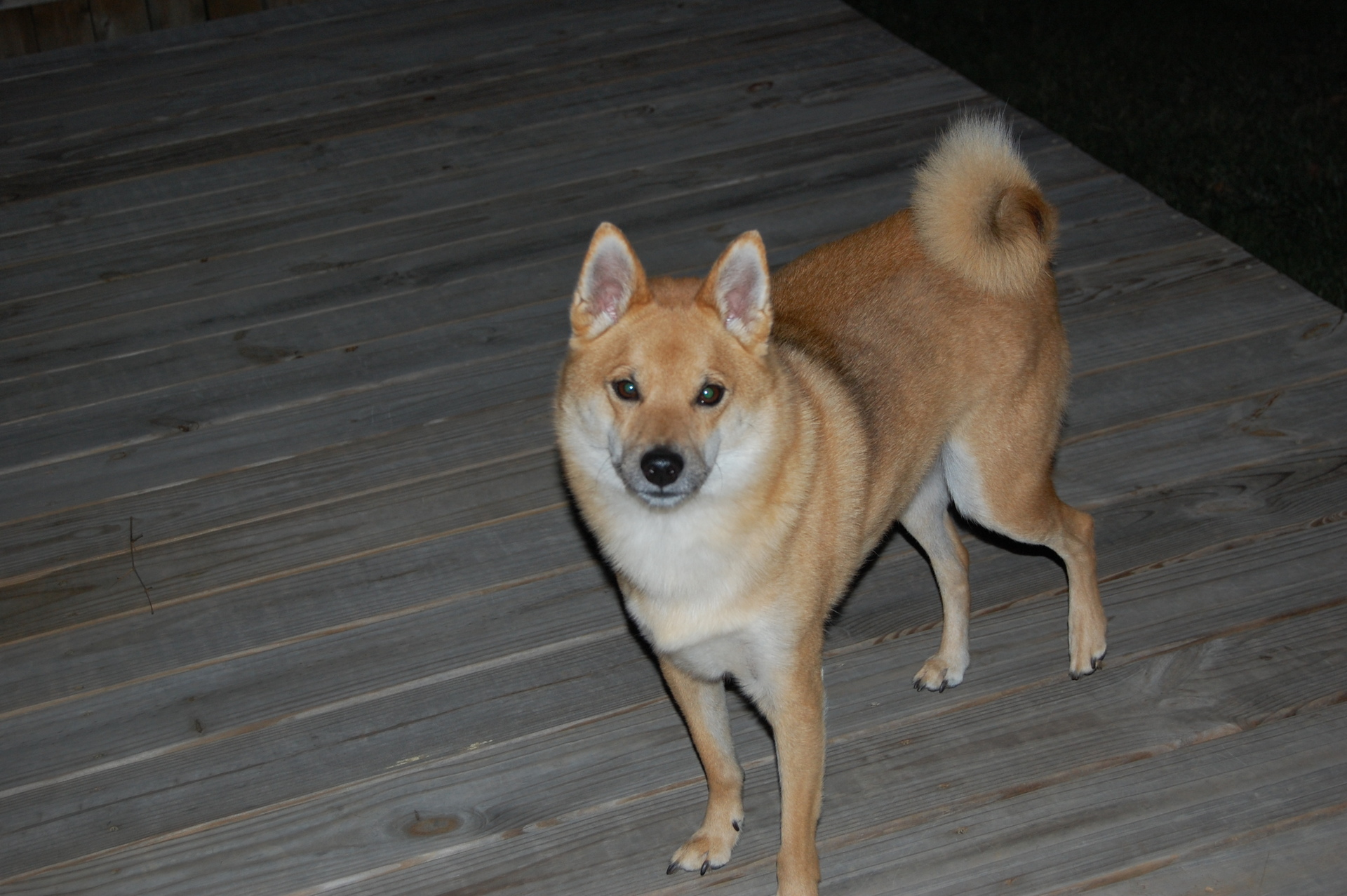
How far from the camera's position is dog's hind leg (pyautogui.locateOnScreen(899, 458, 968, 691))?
2.56m

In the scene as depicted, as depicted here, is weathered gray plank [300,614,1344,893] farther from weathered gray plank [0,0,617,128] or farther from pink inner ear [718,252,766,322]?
weathered gray plank [0,0,617,128]

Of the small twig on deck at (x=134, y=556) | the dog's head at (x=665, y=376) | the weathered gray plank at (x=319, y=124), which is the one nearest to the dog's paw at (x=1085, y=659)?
the dog's head at (x=665, y=376)

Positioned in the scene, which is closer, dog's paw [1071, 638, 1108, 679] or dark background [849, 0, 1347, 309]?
dog's paw [1071, 638, 1108, 679]

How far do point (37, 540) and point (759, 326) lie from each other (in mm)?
2042


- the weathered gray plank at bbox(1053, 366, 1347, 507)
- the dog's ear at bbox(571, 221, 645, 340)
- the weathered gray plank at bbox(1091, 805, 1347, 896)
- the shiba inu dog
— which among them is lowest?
the weathered gray plank at bbox(1091, 805, 1347, 896)

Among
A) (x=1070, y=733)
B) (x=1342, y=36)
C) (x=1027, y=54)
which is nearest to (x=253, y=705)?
(x=1070, y=733)

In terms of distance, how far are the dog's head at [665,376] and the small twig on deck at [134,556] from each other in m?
1.33

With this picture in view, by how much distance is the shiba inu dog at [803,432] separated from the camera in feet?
6.72

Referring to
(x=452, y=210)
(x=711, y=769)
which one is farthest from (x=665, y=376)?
(x=452, y=210)

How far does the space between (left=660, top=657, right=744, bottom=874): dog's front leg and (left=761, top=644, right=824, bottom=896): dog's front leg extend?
138mm

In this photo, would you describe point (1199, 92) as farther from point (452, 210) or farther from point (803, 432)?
point (803, 432)

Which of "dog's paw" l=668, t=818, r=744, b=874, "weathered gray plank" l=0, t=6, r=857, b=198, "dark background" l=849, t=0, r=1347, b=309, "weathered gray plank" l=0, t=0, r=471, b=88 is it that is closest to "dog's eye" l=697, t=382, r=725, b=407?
"dog's paw" l=668, t=818, r=744, b=874

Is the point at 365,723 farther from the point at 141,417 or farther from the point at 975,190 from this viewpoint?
the point at 975,190

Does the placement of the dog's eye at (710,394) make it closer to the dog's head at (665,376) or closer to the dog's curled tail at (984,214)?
the dog's head at (665,376)
